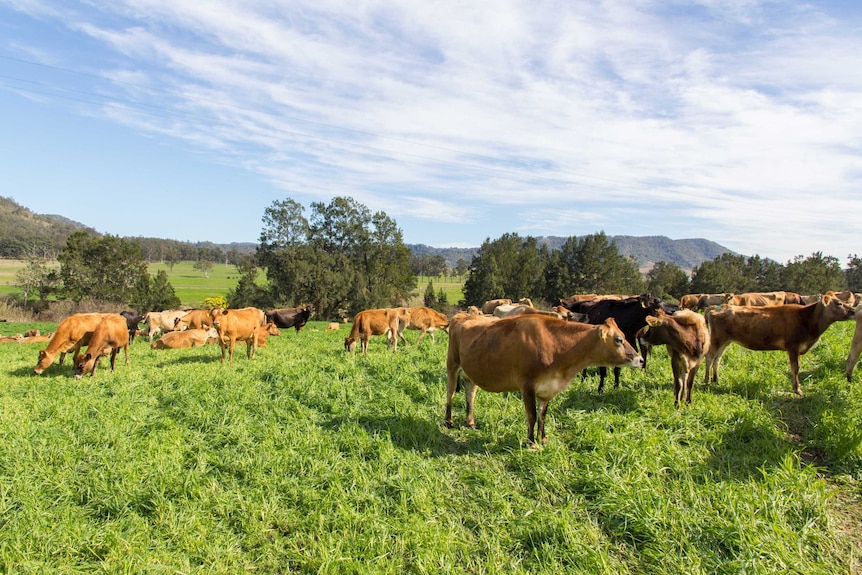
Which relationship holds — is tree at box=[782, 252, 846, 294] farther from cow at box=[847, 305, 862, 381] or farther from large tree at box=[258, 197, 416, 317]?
cow at box=[847, 305, 862, 381]

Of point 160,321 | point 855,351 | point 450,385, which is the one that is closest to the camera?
point 450,385

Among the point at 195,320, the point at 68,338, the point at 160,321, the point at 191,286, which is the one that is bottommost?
the point at 191,286

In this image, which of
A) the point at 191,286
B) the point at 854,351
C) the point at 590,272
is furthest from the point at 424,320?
the point at 191,286

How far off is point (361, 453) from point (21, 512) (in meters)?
3.81

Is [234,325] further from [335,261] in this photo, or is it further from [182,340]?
[335,261]

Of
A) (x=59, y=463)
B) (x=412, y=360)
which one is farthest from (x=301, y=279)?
(x=59, y=463)

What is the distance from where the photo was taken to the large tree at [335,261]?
51.6 metres

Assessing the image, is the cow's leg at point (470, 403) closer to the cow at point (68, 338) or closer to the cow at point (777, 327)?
the cow at point (777, 327)

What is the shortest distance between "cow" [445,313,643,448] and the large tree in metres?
45.7

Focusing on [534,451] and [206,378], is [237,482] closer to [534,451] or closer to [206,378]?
[534,451]

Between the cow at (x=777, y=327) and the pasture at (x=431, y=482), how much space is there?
24.1 inches

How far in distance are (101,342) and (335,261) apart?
141 ft

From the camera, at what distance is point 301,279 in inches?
1997

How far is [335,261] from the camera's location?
55.0m
